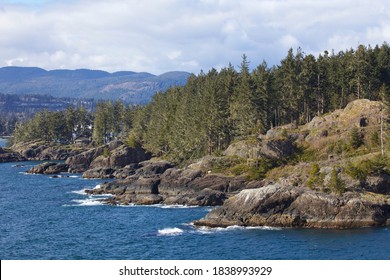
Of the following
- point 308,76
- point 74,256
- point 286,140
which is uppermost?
point 308,76

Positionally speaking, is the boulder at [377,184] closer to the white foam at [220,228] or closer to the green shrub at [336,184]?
the green shrub at [336,184]

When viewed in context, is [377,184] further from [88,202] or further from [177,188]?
[88,202]

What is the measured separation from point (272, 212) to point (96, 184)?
201ft

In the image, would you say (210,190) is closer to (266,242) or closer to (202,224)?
(202,224)

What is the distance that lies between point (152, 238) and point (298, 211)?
68.5 ft

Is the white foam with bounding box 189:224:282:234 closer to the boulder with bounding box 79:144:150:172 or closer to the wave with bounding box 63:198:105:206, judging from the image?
the wave with bounding box 63:198:105:206

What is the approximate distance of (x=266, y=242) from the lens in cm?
6381

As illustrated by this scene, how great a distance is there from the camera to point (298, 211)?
72.5 metres

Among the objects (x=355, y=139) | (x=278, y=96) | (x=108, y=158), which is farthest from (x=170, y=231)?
(x=108, y=158)

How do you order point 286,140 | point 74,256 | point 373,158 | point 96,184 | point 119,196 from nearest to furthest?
point 74,256 < point 373,158 < point 119,196 < point 286,140 < point 96,184

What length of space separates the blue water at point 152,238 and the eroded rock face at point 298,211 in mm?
2253

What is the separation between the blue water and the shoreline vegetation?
4493 millimetres
